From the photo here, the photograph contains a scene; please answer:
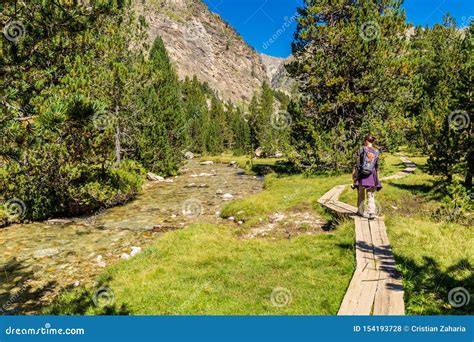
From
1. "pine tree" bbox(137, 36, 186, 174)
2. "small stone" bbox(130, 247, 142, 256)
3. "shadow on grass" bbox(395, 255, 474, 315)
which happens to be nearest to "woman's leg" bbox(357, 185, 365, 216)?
"shadow on grass" bbox(395, 255, 474, 315)

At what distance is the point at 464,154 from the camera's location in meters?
17.4

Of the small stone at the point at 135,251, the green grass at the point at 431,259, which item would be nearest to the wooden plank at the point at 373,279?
the green grass at the point at 431,259

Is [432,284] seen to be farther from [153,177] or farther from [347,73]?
[153,177]

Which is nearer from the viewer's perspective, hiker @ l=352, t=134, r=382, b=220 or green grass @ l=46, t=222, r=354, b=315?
green grass @ l=46, t=222, r=354, b=315

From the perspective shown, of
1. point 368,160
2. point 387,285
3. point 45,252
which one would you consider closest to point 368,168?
point 368,160

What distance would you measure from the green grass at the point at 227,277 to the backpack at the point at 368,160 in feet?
8.11

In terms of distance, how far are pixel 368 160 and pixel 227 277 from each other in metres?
6.37

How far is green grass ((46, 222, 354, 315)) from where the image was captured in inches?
315

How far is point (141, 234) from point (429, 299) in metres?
12.0

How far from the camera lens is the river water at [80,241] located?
10.3 meters

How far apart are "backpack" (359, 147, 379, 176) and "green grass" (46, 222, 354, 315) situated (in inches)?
97.3

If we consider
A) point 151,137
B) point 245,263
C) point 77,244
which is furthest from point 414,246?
point 151,137

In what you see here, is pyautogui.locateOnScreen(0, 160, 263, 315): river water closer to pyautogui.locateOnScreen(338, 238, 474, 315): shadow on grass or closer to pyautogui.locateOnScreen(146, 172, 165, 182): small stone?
pyautogui.locateOnScreen(146, 172, 165, 182): small stone

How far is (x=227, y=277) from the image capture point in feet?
32.0
